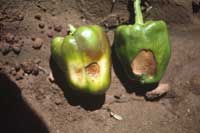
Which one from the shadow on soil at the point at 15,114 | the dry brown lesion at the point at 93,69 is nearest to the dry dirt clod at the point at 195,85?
the dry brown lesion at the point at 93,69

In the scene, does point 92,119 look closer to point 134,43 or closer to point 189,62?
point 134,43

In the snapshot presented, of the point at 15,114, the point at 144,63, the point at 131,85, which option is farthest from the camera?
the point at 131,85

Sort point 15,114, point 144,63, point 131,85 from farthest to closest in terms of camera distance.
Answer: point 131,85 < point 144,63 < point 15,114

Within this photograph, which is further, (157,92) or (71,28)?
(157,92)

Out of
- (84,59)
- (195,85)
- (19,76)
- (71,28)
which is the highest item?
(71,28)

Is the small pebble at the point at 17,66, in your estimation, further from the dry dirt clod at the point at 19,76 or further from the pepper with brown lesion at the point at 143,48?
the pepper with brown lesion at the point at 143,48

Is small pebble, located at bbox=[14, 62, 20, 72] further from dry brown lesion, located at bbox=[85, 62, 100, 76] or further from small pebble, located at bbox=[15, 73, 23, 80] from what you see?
dry brown lesion, located at bbox=[85, 62, 100, 76]

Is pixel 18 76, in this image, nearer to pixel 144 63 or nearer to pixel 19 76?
pixel 19 76

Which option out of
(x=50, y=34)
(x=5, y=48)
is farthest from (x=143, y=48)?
(x=5, y=48)
